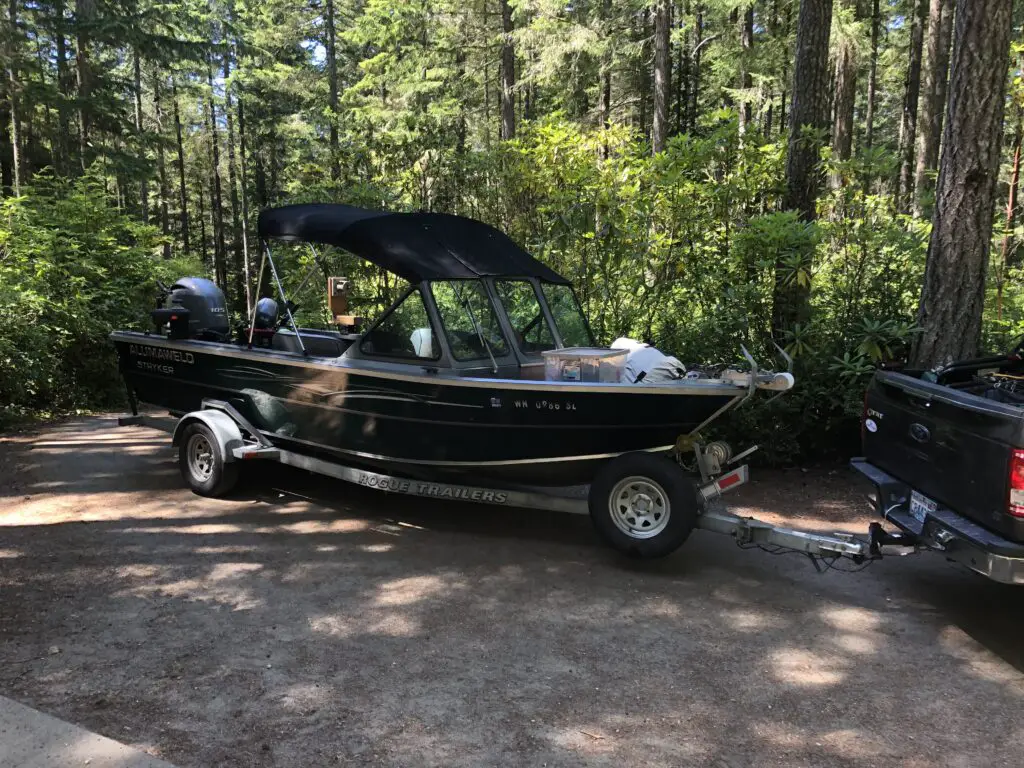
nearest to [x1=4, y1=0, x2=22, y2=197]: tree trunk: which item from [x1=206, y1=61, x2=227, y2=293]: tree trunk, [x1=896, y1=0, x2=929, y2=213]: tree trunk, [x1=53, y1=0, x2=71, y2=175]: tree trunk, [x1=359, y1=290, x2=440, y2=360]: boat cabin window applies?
[x1=53, y1=0, x2=71, y2=175]: tree trunk

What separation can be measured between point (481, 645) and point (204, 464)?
3964 mm

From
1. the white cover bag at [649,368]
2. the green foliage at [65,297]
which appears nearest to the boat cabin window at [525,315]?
the white cover bag at [649,368]

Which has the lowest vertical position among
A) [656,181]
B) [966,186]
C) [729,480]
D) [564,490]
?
[564,490]

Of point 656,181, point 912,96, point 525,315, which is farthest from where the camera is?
point 912,96

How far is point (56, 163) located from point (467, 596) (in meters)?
20.2

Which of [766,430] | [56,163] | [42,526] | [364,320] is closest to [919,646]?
[766,430]

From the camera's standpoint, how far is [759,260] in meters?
7.69

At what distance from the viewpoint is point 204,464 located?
6852mm

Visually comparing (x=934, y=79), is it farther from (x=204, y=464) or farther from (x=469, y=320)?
(x=204, y=464)

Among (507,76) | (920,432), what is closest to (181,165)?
(507,76)

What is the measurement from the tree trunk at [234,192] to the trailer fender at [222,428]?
80.1ft

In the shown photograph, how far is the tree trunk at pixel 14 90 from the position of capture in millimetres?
16172

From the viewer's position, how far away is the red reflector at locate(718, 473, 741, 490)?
5.04m

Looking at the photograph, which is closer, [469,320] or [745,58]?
[469,320]
